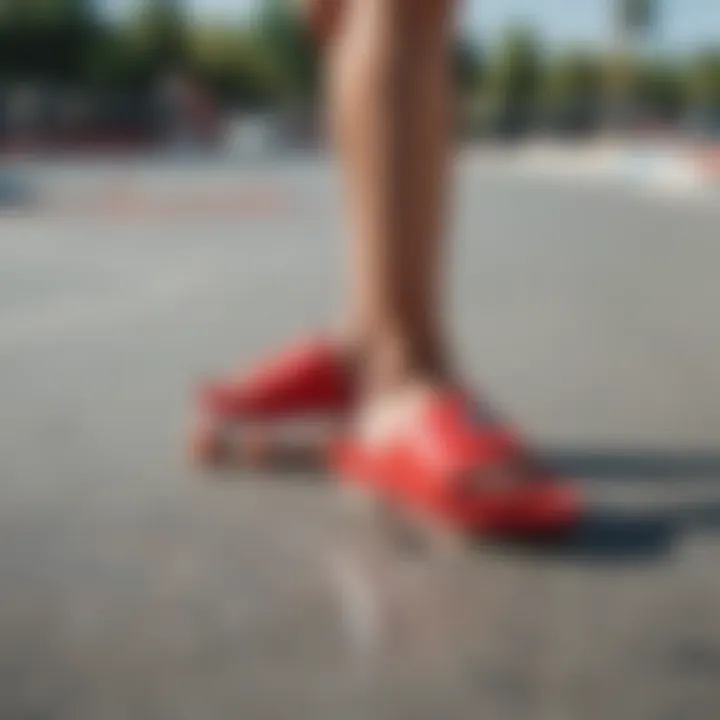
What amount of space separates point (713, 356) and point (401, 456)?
134 cm

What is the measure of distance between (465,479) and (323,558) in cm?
16

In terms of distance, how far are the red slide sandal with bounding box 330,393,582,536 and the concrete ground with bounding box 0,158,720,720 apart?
38 mm

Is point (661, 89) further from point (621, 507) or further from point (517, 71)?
point (621, 507)

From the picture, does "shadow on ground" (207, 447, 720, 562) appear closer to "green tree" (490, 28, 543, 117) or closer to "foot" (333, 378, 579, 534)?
"foot" (333, 378, 579, 534)

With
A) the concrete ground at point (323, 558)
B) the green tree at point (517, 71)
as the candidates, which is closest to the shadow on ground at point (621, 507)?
the concrete ground at point (323, 558)

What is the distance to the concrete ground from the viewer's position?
1146mm

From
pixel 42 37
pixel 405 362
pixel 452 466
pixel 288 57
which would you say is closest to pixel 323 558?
pixel 452 466

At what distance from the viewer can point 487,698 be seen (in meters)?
1.13

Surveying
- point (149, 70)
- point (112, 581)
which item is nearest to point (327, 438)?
point (112, 581)

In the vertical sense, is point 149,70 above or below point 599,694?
below

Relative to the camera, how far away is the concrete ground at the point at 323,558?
3.76 feet

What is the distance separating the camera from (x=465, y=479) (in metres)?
1.56

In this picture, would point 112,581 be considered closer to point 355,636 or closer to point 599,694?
point 355,636

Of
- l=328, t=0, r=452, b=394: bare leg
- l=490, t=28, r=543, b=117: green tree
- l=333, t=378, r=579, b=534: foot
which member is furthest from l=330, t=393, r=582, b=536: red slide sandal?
l=490, t=28, r=543, b=117: green tree
